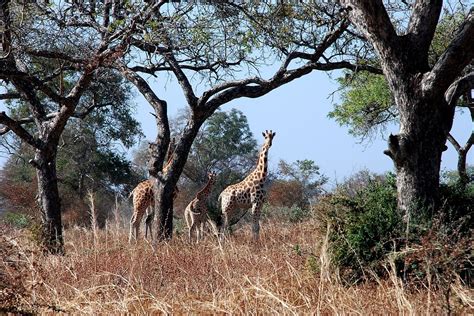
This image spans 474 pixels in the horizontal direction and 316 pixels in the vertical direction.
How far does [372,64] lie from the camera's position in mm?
15047

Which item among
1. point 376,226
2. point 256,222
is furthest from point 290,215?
point 376,226

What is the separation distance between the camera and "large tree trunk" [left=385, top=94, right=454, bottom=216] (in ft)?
28.9

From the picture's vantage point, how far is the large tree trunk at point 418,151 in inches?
347

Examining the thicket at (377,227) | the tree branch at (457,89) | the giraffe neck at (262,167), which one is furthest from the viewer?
the giraffe neck at (262,167)

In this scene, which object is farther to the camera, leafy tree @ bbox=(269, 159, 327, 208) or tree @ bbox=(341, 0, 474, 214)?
leafy tree @ bbox=(269, 159, 327, 208)

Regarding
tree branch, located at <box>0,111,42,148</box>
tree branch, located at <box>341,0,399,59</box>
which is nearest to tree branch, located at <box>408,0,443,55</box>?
tree branch, located at <box>341,0,399,59</box>

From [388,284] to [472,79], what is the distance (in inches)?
124

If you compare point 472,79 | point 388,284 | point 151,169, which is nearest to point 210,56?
point 151,169

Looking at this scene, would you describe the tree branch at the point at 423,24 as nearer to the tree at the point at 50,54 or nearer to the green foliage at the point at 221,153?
the tree at the point at 50,54

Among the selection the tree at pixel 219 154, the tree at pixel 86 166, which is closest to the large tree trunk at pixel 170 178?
the tree at pixel 86 166

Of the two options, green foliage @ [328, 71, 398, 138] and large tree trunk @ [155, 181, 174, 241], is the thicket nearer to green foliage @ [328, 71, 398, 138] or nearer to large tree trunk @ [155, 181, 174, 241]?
large tree trunk @ [155, 181, 174, 241]

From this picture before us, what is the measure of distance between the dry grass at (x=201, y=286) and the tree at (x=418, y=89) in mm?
1321

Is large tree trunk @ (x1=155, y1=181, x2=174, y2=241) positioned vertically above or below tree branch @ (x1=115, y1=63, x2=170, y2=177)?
below

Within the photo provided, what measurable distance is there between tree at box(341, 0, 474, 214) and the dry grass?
1321mm
